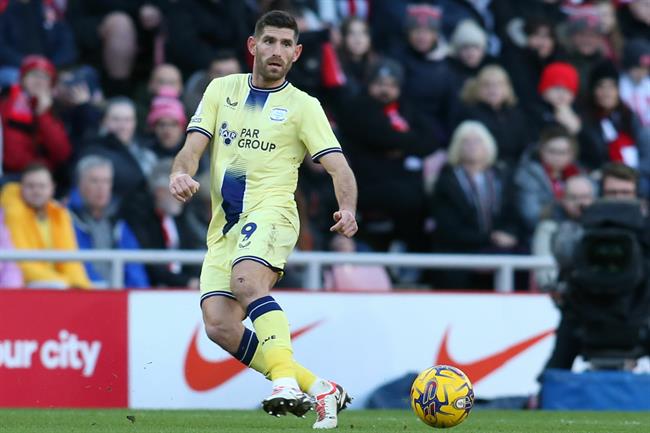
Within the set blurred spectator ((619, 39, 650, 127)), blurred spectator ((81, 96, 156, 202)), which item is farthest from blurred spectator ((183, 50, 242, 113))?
blurred spectator ((619, 39, 650, 127))

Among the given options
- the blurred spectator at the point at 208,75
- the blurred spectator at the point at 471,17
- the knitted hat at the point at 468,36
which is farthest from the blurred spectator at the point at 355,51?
the blurred spectator at the point at 471,17

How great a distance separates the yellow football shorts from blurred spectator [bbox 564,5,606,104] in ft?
29.9

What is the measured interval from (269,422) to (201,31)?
6.36 m

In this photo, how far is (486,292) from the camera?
44.1 ft

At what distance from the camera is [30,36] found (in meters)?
14.9

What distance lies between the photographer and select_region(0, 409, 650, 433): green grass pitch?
912 cm

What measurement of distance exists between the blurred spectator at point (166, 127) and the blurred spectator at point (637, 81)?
18.6ft

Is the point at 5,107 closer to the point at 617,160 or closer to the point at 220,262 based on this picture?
Result: the point at 220,262

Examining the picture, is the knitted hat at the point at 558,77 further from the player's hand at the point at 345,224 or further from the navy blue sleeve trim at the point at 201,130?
the player's hand at the point at 345,224

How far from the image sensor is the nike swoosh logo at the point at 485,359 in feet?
43.2

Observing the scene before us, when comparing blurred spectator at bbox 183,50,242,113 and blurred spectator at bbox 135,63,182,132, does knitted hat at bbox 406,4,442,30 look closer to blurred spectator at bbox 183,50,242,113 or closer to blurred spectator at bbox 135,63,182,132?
blurred spectator at bbox 183,50,242,113

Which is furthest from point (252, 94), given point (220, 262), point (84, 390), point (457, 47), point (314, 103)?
point (457, 47)

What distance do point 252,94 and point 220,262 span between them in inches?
38.9

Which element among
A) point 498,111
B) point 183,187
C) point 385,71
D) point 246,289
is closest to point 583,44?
point 498,111
